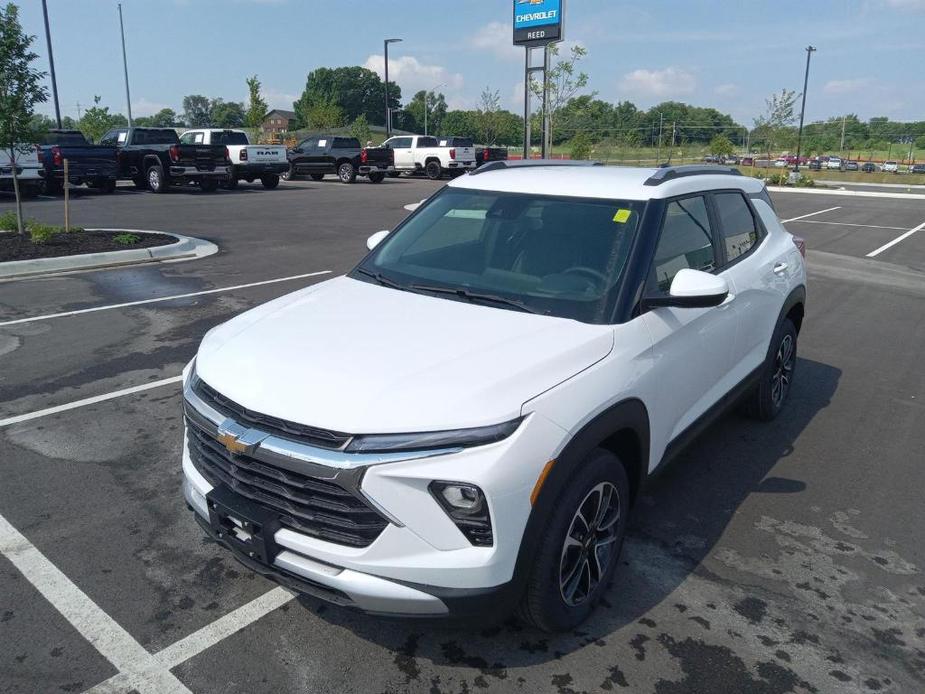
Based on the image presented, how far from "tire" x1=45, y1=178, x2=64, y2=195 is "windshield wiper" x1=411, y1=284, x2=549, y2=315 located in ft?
71.0

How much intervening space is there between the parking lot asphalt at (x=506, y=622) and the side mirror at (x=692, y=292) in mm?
1255

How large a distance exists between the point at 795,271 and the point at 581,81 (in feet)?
78.2

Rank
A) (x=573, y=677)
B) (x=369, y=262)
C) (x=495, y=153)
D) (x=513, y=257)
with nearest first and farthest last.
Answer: (x=573, y=677) < (x=513, y=257) < (x=369, y=262) < (x=495, y=153)

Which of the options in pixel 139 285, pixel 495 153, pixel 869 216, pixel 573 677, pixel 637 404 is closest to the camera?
pixel 573 677

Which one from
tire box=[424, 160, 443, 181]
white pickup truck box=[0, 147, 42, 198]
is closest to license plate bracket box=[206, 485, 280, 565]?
white pickup truck box=[0, 147, 42, 198]

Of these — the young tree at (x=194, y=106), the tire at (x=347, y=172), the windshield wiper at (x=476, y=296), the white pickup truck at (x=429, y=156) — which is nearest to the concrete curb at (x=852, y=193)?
the white pickup truck at (x=429, y=156)

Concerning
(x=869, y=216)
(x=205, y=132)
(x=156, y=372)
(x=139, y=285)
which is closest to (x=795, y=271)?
(x=156, y=372)

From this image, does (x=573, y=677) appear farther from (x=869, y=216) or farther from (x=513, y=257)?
(x=869, y=216)

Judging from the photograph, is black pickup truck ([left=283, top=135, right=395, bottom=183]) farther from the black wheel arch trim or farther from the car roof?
the black wheel arch trim

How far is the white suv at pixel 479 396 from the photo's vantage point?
243 centimetres

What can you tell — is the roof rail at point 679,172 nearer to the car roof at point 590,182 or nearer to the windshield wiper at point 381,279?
the car roof at point 590,182

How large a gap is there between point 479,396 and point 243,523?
98 cm

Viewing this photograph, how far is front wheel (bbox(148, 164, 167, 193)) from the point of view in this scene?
22453mm

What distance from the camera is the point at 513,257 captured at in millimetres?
3721
